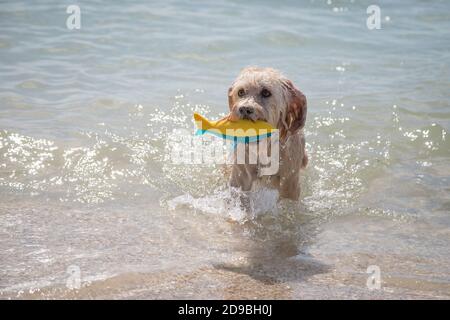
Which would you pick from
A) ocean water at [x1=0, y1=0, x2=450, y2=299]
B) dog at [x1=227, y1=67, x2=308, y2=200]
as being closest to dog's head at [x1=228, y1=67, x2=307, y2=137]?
dog at [x1=227, y1=67, x2=308, y2=200]

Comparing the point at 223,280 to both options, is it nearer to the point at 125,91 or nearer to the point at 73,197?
the point at 73,197

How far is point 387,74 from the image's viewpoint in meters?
10.7

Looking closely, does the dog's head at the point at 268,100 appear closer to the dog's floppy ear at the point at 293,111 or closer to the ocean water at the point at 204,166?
the dog's floppy ear at the point at 293,111

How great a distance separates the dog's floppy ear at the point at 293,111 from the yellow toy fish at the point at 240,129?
0.38m

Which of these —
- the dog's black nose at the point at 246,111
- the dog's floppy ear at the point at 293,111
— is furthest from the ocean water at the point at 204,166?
the dog's black nose at the point at 246,111

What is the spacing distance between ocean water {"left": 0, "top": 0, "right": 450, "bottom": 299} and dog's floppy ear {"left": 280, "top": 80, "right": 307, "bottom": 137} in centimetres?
79

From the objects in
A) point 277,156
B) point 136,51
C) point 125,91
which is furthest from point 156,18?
point 277,156

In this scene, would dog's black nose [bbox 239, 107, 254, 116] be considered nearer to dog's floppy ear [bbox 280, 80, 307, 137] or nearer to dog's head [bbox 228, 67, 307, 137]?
dog's head [bbox 228, 67, 307, 137]

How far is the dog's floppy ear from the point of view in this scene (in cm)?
609

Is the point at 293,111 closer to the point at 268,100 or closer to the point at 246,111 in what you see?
the point at 268,100

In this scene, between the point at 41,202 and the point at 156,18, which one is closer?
the point at 41,202

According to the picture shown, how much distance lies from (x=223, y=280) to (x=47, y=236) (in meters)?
1.64

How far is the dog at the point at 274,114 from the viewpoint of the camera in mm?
5809

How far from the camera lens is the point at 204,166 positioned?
7742mm
